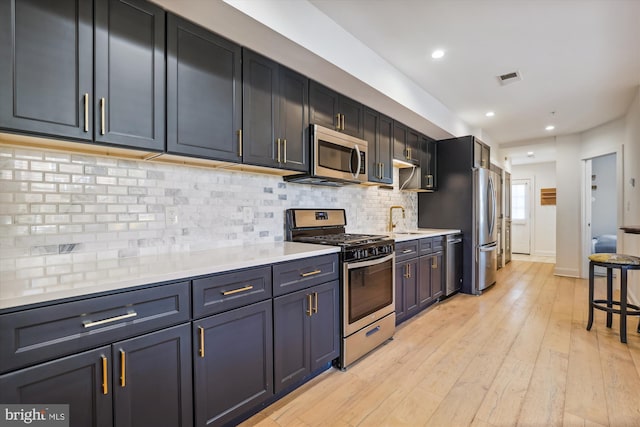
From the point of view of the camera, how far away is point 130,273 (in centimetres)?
128

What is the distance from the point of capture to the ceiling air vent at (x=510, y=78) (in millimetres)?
3117

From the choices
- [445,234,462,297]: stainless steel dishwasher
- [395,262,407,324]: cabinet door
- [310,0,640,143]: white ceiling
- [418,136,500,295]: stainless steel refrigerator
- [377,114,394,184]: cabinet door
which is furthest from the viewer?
[418,136,500,295]: stainless steel refrigerator

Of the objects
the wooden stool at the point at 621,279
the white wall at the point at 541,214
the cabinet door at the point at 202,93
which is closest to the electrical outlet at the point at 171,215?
the cabinet door at the point at 202,93

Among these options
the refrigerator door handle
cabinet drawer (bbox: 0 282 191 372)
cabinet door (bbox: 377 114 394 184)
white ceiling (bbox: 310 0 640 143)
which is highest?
white ceiling (bbox: 310 0 640 143)

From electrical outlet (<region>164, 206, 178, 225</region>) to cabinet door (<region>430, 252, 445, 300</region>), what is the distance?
280 cm

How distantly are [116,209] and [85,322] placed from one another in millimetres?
792

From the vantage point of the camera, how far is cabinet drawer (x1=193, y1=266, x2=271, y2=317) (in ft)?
4.63

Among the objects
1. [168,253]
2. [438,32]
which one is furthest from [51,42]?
[438,32]

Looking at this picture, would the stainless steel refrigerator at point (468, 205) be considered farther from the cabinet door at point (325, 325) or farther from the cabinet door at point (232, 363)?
the cabinet door at point (232, 363)

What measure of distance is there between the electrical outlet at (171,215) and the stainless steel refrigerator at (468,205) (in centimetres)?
365

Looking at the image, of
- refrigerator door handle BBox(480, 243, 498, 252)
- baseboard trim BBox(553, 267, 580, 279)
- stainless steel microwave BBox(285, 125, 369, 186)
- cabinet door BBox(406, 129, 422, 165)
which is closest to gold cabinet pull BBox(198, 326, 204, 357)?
stainless steel microwave BBox(285, 125, 369, 186)

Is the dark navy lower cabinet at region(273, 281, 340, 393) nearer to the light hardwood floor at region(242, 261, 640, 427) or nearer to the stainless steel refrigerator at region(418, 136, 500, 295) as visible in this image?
the light hardwood floor at region(242, 261, 640, 427)

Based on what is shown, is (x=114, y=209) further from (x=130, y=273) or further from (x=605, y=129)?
(x=605, y=129)

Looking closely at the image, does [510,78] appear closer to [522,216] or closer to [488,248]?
[488,248]
